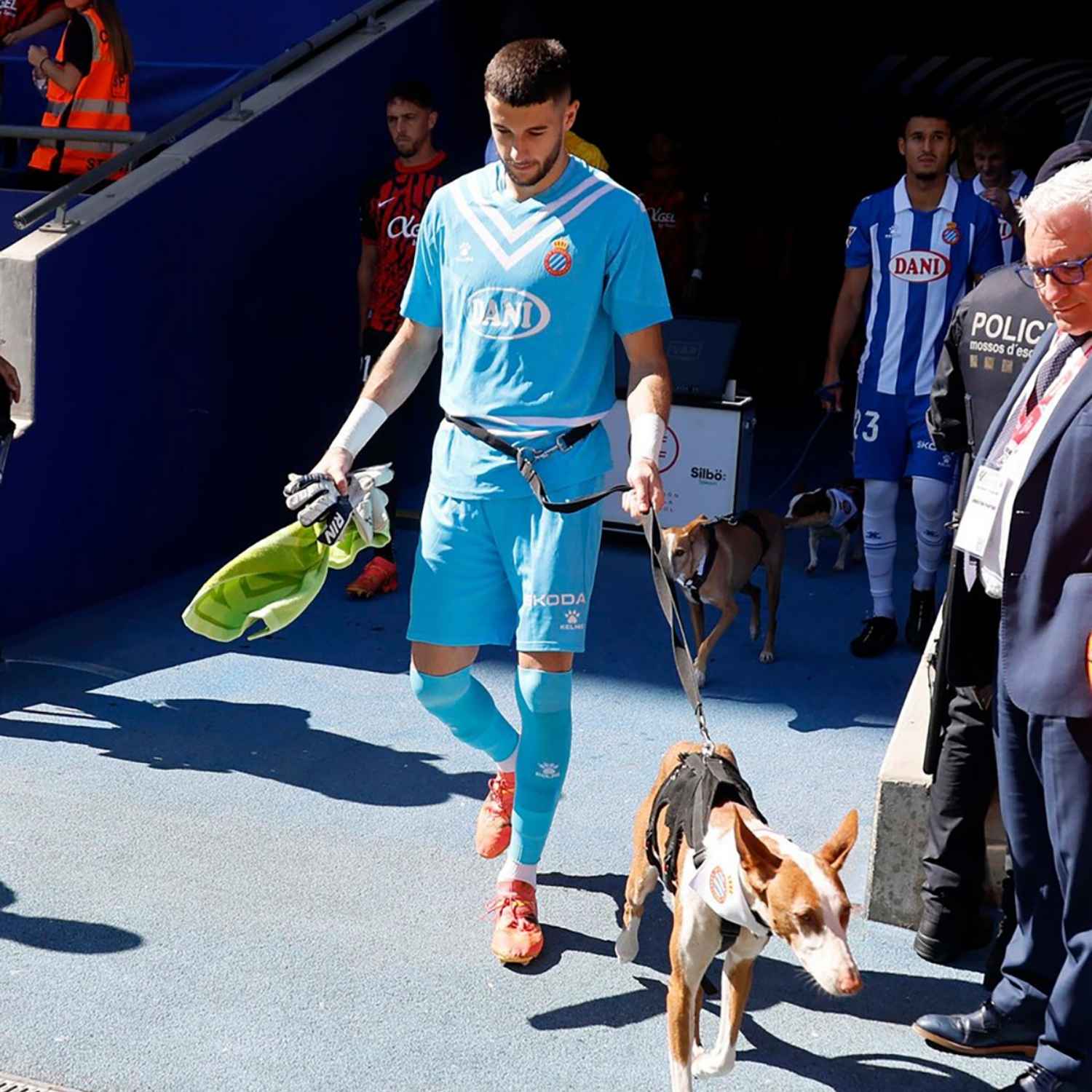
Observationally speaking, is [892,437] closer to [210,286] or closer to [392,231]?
[392,231]

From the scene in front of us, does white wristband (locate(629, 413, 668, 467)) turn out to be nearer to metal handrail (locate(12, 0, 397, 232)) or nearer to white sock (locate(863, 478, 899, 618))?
white sock (locate(863, 478, 899, 618))

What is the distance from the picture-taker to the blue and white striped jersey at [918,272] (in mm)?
6488

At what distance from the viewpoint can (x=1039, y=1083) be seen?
3414mm

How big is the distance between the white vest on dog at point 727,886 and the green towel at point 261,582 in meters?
1.51

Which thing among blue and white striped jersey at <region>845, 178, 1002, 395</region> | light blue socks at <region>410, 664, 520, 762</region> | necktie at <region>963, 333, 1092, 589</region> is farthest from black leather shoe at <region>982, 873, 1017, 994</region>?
blue and white striped jersey at <region>845, 178, 1002, 395</region>

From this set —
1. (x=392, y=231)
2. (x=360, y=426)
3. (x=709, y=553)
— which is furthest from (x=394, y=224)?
(x=360, y=426)

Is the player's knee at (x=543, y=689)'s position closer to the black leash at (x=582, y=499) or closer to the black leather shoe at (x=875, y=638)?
the black leash at (x=582, y=499)

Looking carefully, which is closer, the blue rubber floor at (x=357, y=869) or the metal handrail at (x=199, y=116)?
the blue rubber floor at (x=357, y=869)

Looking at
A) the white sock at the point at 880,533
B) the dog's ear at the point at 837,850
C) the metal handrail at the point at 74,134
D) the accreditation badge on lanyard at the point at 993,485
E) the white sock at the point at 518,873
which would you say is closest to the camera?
the dog's ear at the point at 837,850

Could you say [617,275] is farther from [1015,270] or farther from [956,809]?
[956,809]

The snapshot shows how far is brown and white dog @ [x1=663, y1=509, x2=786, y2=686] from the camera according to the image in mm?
6430

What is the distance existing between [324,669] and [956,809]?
3.01 metres

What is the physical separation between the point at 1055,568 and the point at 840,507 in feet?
14.3

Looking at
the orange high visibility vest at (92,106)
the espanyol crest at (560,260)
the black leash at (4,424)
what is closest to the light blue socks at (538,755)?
the espanyol crest at (560,260)
